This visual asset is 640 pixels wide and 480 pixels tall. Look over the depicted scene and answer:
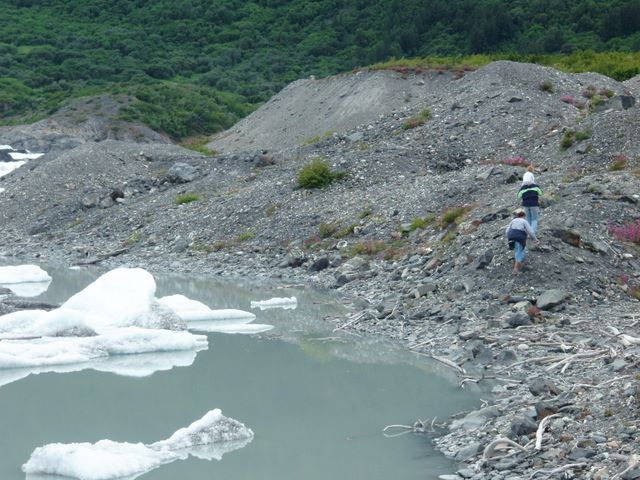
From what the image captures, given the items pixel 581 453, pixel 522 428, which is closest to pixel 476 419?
pixel 522 428

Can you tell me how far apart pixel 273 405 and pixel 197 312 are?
6.48 metres

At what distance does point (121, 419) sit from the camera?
1499cm

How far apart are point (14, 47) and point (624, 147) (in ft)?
304

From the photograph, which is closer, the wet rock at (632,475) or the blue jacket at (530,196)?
the wet rock at (632,475)

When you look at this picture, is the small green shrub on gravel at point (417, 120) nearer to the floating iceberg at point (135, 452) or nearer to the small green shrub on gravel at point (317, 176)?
the small green shrub on gravel at point (317, 176)

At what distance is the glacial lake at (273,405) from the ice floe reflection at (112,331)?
0.40 m

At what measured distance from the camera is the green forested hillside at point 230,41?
80.5 meters

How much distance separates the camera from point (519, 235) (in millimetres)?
20344

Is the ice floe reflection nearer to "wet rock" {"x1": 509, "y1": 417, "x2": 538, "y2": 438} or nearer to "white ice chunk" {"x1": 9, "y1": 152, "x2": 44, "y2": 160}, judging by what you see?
"wet rock" {"x1": 509, "y1": 417, "x2": 538, "y2": 438}

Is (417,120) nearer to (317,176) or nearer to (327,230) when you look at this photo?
(317,176)

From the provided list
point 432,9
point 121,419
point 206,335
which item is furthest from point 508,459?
point 432,9

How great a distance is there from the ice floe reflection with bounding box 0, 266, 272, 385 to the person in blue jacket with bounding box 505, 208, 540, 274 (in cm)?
499

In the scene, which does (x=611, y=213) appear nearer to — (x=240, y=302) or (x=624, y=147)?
(x=624, y=147)

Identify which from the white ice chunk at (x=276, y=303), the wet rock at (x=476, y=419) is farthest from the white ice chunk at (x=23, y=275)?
the wet rock at (x=476, y=419)
